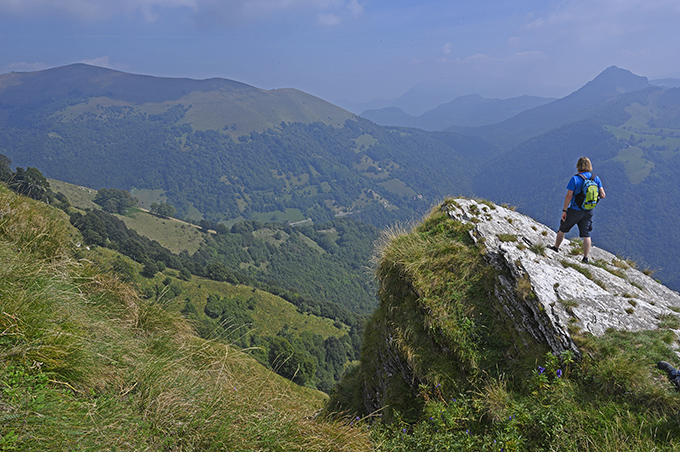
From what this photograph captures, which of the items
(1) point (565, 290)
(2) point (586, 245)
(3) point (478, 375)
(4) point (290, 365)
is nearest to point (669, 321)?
(1) point (565, 290)

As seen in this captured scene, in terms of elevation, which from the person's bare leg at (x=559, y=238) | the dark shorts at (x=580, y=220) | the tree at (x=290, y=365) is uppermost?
the dark shorts at (x=580, y=220)

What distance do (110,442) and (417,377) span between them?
590 centimetres

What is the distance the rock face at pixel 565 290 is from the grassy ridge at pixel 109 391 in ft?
13.8

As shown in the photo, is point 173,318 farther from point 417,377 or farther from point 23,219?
point 417,377

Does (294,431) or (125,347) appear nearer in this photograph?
(294,431)

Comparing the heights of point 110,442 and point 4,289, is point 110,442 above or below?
below

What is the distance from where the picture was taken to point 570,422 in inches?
182

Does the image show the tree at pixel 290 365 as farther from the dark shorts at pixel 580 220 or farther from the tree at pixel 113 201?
the tree at pixel 113 201

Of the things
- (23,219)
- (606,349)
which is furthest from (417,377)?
(23,219)

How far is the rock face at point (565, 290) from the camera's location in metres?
6.25

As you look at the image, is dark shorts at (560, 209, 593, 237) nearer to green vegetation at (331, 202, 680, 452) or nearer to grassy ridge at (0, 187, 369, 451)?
green vegetation at (331, 202, 680, 452)

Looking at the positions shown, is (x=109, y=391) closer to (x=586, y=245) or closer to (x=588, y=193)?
(x=588, y=193)

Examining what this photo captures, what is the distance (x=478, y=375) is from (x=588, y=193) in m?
5.09

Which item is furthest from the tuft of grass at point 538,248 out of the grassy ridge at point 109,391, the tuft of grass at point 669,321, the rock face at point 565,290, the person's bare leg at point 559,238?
the grassy ridge at point 109,391
